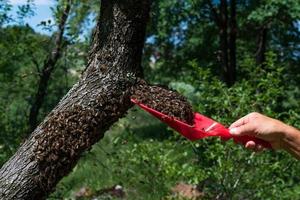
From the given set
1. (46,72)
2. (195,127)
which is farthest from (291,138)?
(46,72)

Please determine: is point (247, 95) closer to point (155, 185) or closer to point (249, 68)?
point (249, 68)

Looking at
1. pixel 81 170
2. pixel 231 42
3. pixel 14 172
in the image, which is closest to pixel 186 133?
pixel 14 172

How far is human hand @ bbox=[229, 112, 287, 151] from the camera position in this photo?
2801mm

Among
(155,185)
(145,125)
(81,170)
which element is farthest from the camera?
(145,125)

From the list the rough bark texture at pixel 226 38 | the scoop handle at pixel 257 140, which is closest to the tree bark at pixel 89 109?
the scoop handle at pixel 257 140

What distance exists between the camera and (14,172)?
338 centimetres

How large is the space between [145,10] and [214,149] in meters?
2.53

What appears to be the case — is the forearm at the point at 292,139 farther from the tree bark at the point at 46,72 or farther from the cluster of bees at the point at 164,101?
the tree bark at the point at 46,72

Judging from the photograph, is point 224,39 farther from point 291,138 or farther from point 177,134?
point 291,138

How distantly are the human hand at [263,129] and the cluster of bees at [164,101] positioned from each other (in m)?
0.54

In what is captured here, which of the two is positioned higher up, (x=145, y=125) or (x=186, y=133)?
(x=186, y=133)

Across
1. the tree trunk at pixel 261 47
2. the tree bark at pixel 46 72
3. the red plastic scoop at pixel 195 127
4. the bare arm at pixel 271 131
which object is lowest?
the tree trunk at pixel 261 47

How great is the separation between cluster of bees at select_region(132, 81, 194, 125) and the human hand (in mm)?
539

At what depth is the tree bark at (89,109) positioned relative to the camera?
3336 millimetres
